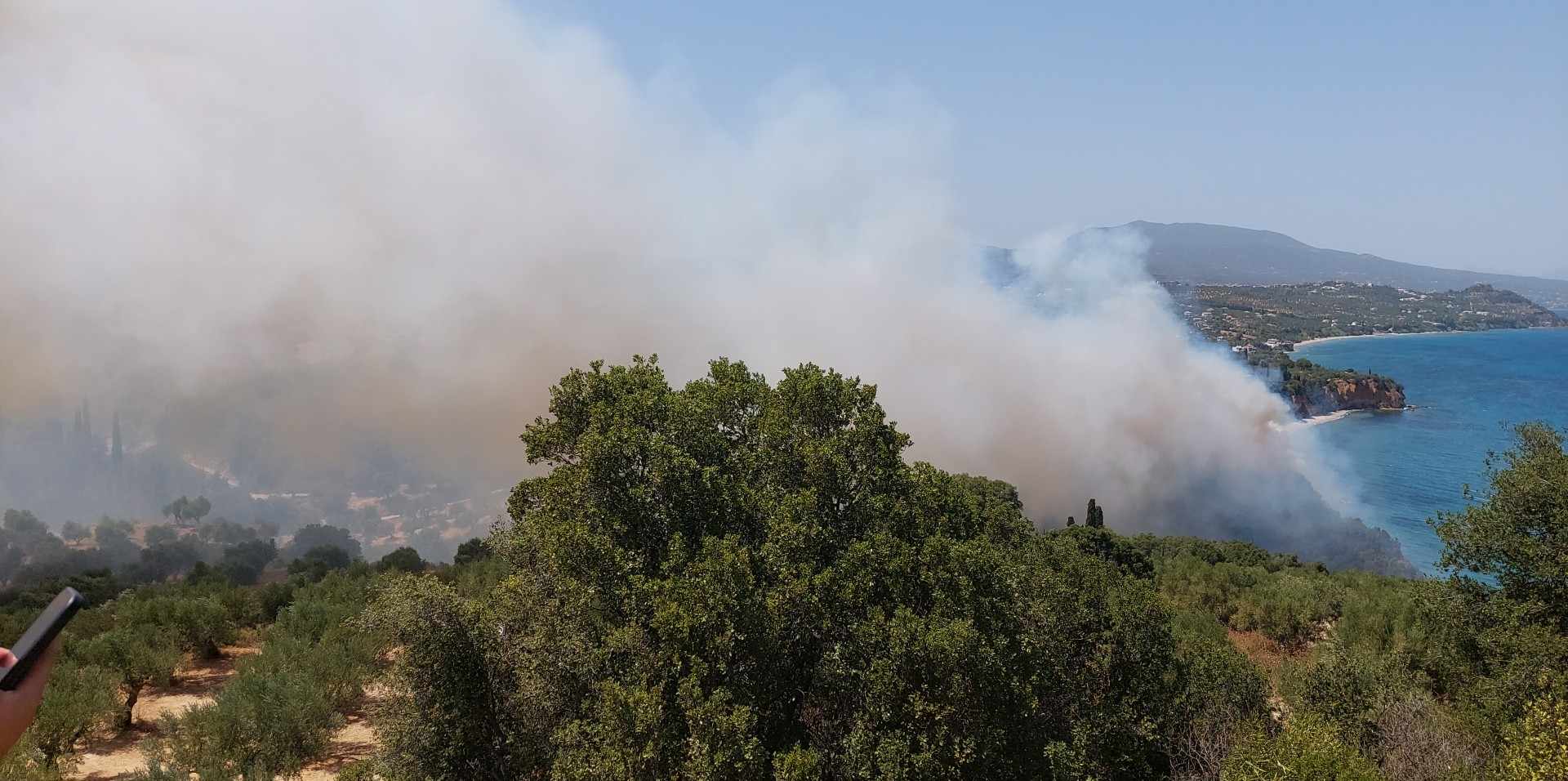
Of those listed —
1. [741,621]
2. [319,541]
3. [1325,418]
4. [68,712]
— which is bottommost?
[319,541]

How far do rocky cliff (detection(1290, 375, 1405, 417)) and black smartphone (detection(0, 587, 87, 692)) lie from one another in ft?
379

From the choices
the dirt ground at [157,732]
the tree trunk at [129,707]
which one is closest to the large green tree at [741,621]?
the dirt ground at [157,732]

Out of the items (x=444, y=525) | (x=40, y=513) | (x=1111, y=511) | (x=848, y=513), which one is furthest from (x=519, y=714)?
(x=1111, y=511)

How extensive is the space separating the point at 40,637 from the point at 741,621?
7.74 meters

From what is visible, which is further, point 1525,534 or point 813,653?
point 1525,534

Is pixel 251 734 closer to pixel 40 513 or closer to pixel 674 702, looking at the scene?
pixel 674 702

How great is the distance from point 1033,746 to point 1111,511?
59252 mm

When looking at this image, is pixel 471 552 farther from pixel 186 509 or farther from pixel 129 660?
pixel 186 509

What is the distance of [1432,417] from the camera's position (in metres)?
103

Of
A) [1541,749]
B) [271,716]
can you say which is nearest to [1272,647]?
[1541,749]

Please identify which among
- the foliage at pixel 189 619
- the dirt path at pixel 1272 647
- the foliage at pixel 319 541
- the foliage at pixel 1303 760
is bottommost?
the foliage at pixel 319 541

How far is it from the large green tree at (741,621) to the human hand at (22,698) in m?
6.68

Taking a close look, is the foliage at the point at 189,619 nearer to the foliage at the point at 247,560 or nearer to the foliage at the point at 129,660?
the foliage at the point at 129,660

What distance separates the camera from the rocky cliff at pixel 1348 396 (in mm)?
100625
